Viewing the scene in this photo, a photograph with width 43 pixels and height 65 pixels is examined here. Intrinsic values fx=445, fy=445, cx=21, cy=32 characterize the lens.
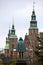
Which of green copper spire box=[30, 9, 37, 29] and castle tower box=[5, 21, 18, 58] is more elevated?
green copper spire box=[30, 9, 37, 29]

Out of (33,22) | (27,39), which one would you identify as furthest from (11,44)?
(33,22)

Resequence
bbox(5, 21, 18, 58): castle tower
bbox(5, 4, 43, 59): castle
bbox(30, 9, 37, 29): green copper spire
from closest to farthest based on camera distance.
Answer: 1. bbox(5, 4, 43, 59): castle
2. bbox(30, 9, 37, 29): green copper spire
3. bbox(5, 21, 18, 58): castle tower

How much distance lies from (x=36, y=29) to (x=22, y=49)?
45.5m

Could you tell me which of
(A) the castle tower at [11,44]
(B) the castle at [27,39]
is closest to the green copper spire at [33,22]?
(B) the castle at [27,39]

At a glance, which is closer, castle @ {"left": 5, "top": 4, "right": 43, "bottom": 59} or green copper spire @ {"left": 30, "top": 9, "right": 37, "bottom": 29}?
castle @ {"left": 5, "top": 4, "right": 43, "bottom": 59}

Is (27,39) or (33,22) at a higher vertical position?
(33,22)

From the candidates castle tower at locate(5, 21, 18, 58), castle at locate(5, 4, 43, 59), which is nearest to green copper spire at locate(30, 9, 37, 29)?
castle at locate(5, 4, 43, 59)

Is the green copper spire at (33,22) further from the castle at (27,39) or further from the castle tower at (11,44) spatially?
the castle tower at (11,44)

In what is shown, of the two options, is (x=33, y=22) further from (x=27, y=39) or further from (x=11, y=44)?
(x=11, y=44)

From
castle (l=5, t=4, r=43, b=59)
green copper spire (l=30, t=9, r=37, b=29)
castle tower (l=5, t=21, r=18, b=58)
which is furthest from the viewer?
castle tower (l=5, t=21, r=18, b=58)

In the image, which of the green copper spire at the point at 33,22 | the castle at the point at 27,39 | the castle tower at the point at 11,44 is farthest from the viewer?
the castle tower at the point at 11,44

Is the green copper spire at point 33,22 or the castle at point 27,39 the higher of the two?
the green copper spire at point 33,22

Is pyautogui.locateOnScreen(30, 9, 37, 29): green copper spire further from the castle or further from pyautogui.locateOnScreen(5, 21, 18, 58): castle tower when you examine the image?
pyautogui.locateOnScreen(5, 21, 18, 58): castle tower

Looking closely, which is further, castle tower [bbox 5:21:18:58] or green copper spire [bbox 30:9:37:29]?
castle tower [bbox 5:21:18:58]
